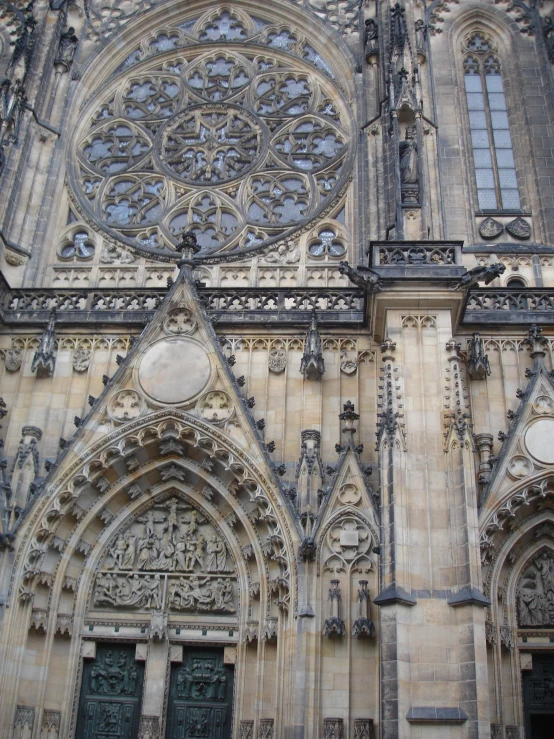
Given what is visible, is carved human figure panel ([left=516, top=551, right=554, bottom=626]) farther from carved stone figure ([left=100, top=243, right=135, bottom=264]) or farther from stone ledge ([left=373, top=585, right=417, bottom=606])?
carved stone figure ([left=100, top=243, right=135, bottom=264])

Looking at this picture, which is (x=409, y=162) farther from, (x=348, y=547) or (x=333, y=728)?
(x=333, y=728)

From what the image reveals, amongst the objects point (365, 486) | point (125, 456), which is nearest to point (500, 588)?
point (365, 486)

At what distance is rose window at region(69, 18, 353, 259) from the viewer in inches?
658

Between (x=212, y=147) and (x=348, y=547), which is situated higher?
(x=212, y=147)

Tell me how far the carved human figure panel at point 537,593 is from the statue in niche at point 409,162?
20.4 feet

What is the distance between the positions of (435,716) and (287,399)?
522cm

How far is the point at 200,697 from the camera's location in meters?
12.6

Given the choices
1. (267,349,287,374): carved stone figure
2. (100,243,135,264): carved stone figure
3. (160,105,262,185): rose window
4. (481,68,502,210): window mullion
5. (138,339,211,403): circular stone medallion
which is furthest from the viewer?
(160,105,262,185): rose window

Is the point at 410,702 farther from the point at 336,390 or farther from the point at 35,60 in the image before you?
the point at 35,60

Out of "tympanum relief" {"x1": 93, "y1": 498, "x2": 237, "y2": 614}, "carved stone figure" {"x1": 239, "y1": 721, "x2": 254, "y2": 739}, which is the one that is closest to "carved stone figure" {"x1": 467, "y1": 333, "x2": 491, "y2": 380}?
"tympanum relief" {"x1": 93, "y1": 498, "x2": 237, "y2": 614}

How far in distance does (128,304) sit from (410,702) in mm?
7825

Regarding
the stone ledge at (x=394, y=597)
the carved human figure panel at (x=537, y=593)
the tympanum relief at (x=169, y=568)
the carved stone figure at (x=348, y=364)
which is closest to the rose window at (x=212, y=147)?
the carved stone figure at (x=348, y=364)

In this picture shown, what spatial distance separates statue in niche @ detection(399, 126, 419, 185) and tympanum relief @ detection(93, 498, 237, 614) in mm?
6361

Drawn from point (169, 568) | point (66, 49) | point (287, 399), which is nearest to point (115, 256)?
point (287, 399)
